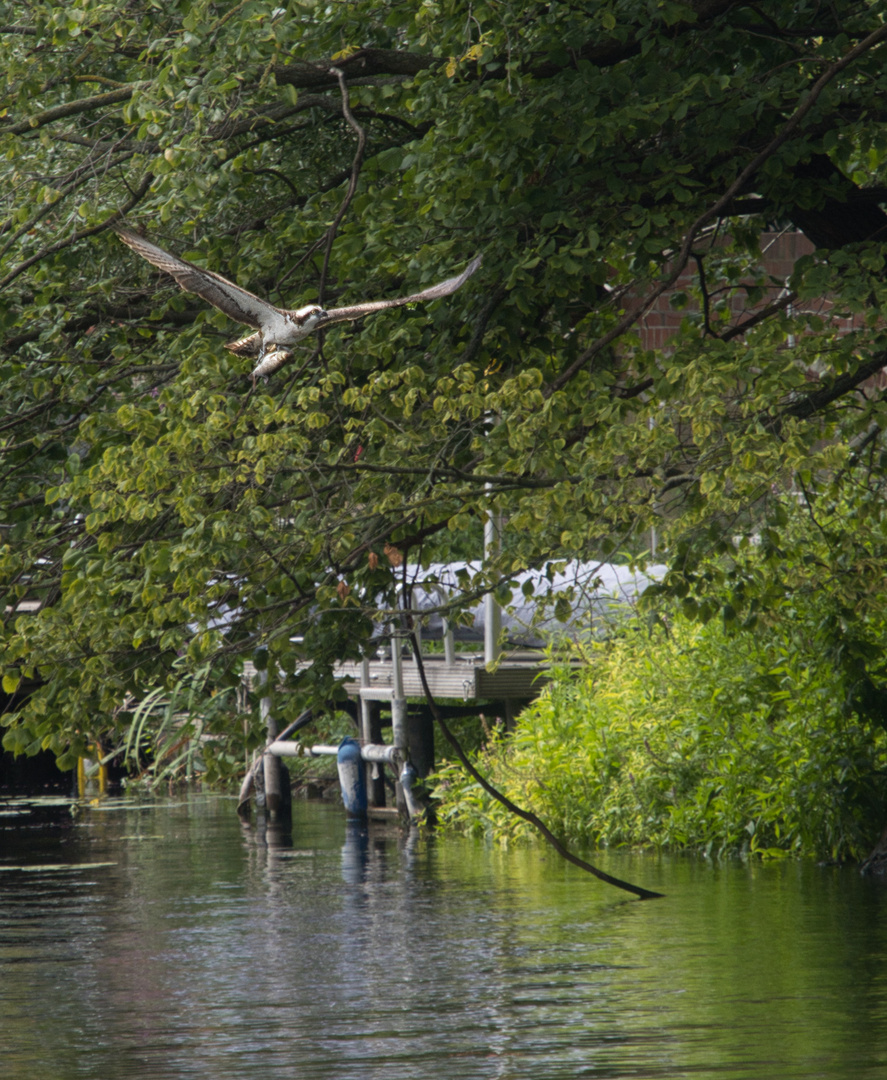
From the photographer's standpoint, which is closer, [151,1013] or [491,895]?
[151,1013]

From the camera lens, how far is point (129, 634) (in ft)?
29.7

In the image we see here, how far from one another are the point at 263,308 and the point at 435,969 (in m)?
4.05

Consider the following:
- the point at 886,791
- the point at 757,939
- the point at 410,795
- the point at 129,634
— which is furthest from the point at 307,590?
the point at 410,795

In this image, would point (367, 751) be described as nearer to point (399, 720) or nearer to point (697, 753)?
point (399, 720)

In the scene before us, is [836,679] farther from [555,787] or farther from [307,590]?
[307,590]

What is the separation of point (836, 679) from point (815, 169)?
515cm

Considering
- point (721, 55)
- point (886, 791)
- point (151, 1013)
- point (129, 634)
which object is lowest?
point (151, 1013)

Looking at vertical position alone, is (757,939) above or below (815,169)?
below

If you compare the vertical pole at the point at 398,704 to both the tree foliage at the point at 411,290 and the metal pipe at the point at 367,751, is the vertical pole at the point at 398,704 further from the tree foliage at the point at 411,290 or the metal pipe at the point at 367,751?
the tree foliage at the point at 411,290

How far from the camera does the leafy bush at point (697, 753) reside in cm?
1423

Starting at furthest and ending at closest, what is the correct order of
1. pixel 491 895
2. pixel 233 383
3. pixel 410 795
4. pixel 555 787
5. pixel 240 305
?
pixel 410 795, pixel 555 787, pixel 491 895, pixel 233 383, pixel 240 305

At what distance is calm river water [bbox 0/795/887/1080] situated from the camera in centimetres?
798

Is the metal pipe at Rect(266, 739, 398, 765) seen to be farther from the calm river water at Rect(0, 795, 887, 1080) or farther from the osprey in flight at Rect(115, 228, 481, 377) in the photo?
the osprey in flight at Rect(115, 228, 481, 377)

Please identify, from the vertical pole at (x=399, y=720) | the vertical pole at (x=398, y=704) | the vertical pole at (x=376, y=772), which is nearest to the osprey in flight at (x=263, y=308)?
the vertical pole at (x=398, y=704)
